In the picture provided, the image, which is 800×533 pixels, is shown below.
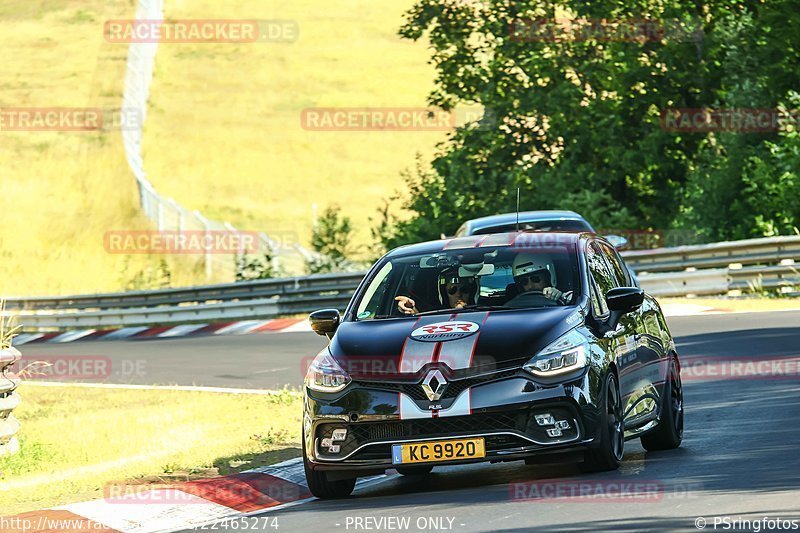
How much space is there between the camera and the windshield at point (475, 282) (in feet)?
34.6

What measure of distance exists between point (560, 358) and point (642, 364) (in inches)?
61.3

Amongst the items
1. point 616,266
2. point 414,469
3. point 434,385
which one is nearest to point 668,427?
point 616,266

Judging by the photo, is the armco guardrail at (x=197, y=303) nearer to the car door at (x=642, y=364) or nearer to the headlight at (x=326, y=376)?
the car door at (x=642, y=364)

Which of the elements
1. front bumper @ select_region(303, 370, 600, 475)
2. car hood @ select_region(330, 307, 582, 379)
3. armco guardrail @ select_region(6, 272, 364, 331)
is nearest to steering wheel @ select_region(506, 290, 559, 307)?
car hood @ select_region(330, 307, 582, 379)

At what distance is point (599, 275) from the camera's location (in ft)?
36.5

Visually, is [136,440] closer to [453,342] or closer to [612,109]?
[453,342]

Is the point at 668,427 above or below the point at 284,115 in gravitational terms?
below

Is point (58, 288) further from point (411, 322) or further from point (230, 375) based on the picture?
point (411, 322)

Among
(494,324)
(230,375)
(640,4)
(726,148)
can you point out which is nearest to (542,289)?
(494,324)

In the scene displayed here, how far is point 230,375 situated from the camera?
811 inches

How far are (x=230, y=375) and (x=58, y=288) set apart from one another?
29818 millimetres

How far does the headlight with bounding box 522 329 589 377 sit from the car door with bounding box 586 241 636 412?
1.31 ft

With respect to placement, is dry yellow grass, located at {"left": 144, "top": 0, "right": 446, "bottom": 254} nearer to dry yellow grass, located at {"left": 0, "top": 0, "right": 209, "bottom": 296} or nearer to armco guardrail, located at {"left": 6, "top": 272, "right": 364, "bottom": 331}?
→ dry yellow grass, located at {"left": 0, "top": 0, "right": 209, "bottom": 296}

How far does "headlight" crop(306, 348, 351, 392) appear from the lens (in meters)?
9.88
